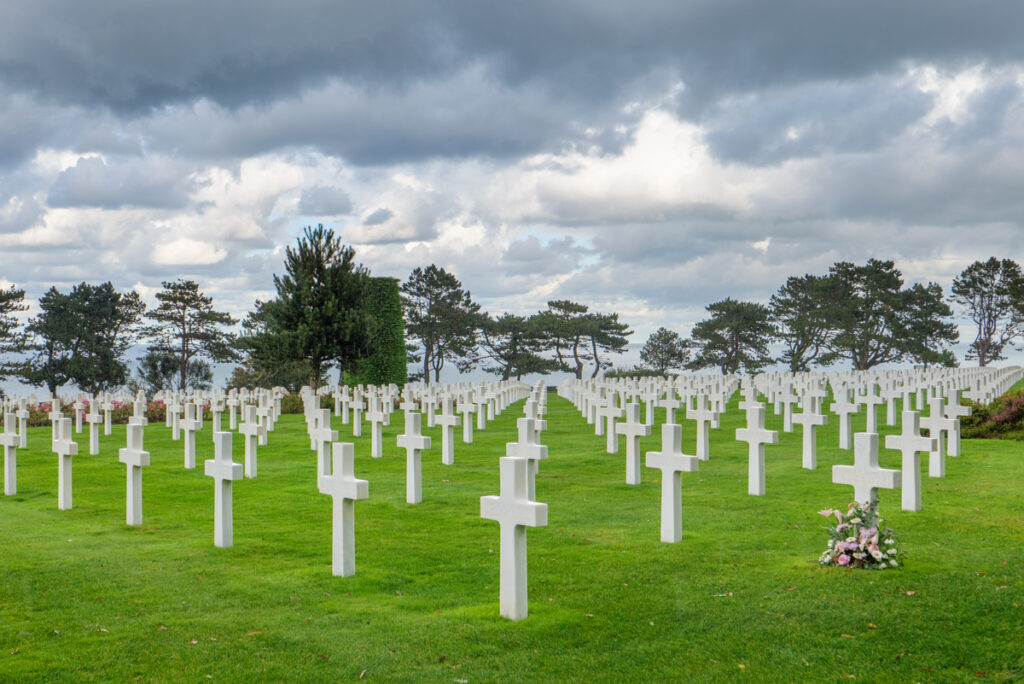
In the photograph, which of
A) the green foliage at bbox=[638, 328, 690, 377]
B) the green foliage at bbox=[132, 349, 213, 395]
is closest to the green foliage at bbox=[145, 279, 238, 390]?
the green foliage at bbox=[132, 349, 213, 395]

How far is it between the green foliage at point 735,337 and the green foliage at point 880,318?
412cm

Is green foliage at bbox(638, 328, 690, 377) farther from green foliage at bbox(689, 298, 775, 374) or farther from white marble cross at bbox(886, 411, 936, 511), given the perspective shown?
white marble cross at bbox(886, 411, 936, 511)

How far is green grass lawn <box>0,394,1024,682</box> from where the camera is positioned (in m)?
5.20

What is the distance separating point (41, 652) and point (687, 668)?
13.3ft

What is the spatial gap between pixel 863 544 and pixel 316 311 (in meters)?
25.6

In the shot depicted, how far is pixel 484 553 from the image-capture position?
7984 mm

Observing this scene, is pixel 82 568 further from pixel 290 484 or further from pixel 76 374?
pixel 76 374

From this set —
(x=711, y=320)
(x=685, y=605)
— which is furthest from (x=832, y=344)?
(x=685, y=605)

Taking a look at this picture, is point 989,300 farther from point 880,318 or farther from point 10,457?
point 10,457

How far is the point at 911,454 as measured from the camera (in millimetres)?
9555

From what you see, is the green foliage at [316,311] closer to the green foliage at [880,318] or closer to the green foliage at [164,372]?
the green foliage at [164,372]

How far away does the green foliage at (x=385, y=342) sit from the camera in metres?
38.1

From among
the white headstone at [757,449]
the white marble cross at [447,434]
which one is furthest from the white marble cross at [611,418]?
the white headstone at [757,449]

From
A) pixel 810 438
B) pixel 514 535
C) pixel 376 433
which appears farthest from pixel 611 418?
pixel 514 535
